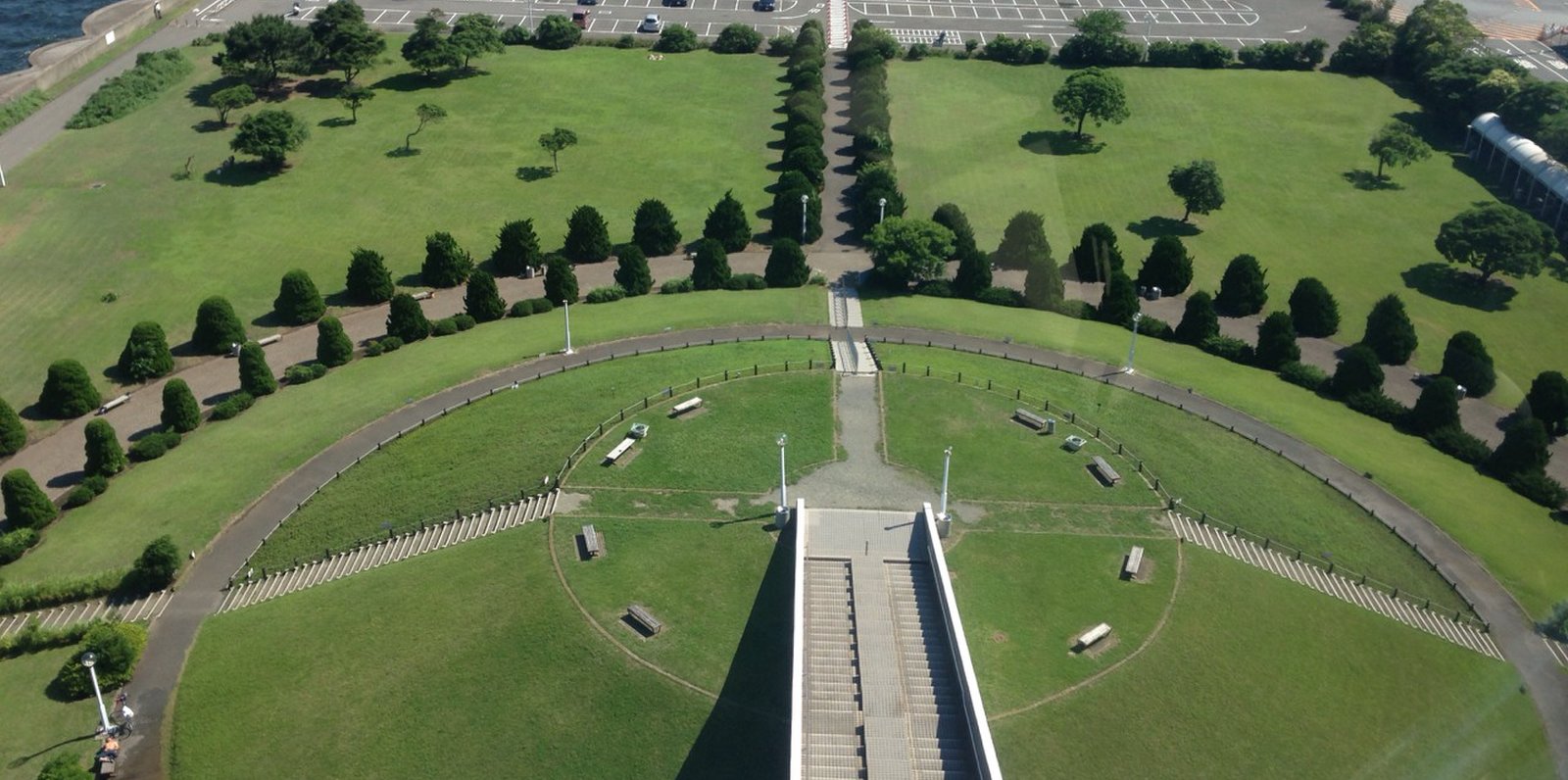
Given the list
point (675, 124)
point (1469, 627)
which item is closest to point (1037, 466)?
point (1469, 627)

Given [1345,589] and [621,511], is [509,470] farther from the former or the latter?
[1345,589]

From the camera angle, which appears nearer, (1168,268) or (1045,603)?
(1045,603)

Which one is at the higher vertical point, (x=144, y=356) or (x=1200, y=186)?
(x=1200, y=186)

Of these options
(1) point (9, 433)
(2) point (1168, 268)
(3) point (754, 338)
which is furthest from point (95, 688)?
(2) point (1168, 268)

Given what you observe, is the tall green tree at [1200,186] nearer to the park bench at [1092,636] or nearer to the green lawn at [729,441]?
the green lawn at [729,441]

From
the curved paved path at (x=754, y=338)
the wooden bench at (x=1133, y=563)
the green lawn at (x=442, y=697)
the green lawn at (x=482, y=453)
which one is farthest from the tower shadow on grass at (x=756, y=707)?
the curved paved path at (x=754, y=338)

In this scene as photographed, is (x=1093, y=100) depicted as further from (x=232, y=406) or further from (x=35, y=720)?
(x=35, y=720)

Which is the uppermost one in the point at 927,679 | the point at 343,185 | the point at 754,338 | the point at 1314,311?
the point at 343,185
